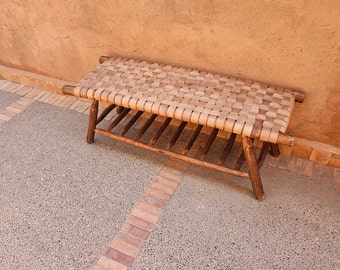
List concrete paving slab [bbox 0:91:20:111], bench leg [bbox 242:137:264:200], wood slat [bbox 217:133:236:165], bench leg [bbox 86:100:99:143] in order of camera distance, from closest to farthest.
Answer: bench leg [bbox 242:137:264:200], wood slat [bbox 217:133:236:165], bench leg [bbox 86:100:99:143], concrete paving slab [bbox 0:91:20:111]

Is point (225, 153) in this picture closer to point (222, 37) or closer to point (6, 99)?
point (222, 37)

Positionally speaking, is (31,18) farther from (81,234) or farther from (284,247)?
(284,247)

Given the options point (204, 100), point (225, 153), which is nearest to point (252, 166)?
point (225, 153)

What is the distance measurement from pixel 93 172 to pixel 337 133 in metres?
1.36

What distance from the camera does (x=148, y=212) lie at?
150 centimetres

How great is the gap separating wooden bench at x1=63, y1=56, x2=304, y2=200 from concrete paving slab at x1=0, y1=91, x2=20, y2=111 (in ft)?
2.98

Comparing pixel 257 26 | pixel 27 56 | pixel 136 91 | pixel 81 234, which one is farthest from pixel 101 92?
pixel 27 56

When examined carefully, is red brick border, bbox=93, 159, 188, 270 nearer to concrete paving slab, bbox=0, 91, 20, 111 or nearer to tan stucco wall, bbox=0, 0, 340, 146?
tan stucco wall, bbox=0, 0, 340, 146

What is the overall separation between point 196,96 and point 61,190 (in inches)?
34.4

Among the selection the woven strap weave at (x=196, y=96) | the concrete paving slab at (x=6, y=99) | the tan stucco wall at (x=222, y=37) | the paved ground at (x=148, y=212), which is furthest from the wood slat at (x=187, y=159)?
the concrete paving slab at (x=6, y=99)

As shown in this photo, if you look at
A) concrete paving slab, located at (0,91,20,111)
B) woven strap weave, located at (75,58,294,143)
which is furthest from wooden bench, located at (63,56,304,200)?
concrete paving slab, located at (0,91,20,111)

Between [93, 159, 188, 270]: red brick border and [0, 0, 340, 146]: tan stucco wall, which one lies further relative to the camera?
[0, 0, 340, 146]: tan stucco wall

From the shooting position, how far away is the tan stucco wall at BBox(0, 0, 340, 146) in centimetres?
142

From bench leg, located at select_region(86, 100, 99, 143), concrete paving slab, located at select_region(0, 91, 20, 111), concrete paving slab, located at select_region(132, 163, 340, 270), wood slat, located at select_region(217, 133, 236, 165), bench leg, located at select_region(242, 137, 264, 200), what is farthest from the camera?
concrete paving slab, located at select_region(0, 91, 20, 111)
